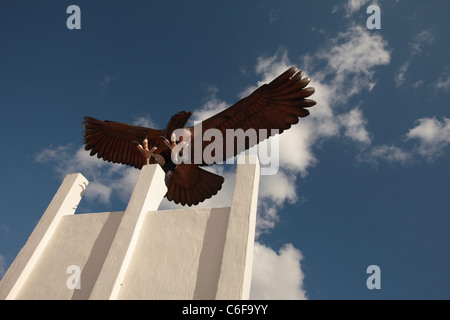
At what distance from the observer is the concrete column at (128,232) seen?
3.04 meters

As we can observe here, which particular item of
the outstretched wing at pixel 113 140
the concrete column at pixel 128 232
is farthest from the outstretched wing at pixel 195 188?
the concrete column at pixel 128 232

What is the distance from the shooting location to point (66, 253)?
3.79 meters

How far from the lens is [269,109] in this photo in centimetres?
525

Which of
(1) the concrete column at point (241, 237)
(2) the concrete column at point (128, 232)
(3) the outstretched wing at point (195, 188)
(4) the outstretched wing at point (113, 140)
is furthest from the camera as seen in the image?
(3) the outstretched wing at point (195, 188)

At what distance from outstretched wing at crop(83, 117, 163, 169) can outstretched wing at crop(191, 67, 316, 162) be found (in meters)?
1.54

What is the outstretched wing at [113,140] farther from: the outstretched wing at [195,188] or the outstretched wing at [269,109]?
the outstretched wing at [269,109]

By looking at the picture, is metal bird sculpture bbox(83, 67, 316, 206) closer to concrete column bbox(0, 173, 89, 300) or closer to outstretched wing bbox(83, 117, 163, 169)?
outstretched wing bbox(83, 117, 163, 169)

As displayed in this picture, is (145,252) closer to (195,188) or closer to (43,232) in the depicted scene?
(43,232)

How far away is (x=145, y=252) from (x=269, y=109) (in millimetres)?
3304

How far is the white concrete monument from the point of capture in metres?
2.94

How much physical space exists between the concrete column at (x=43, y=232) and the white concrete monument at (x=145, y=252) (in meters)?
0.01

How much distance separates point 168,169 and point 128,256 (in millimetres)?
2571

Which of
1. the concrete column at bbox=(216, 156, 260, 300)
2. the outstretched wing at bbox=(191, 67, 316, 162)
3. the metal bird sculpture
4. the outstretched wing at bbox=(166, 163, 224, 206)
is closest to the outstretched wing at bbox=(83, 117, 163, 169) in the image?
the metal bird sculpture
